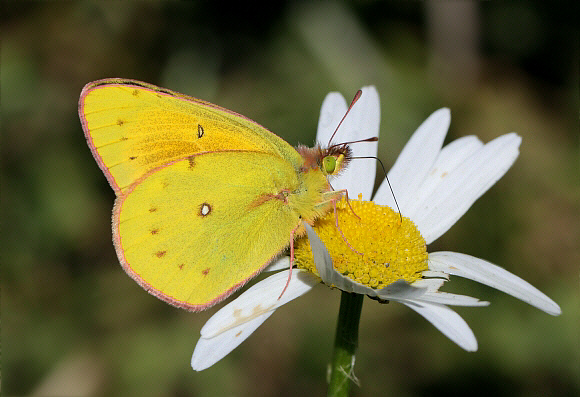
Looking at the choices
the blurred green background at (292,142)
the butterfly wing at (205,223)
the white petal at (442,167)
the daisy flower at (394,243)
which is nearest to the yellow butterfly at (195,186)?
the butterfly wing at (205,223)

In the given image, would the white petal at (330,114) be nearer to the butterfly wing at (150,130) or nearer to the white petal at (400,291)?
the butterfly wing at (150,130)

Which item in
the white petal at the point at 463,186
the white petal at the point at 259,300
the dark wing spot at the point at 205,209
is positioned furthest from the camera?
the white petal at the point at 463,186

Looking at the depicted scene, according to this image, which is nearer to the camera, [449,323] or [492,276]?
[449,323]

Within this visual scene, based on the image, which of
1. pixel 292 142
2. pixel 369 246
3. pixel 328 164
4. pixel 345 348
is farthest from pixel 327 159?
pixel 292 142

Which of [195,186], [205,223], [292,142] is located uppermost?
[195,186]

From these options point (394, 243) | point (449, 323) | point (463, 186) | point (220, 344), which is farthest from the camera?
point (463, 186)

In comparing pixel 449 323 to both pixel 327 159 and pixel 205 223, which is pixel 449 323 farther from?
pixel 205 223

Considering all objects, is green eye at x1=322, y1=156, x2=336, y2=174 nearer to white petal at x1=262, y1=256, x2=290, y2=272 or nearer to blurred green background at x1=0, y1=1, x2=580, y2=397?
white petal at x1=262, y1=256, x2=290, y2=272

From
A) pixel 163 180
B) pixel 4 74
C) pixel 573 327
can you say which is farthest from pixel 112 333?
pixel 573 327

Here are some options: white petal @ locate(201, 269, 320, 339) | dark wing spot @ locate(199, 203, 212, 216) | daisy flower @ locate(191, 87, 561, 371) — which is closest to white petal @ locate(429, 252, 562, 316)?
daisy flower @ locate(191, 87, 561, 371)
